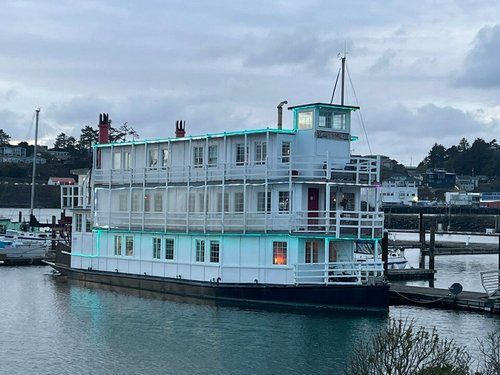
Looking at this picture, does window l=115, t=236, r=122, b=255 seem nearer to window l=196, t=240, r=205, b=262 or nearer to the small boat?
window l=196, t=240, r=205, b=262

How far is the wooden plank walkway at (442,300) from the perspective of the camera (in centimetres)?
3975

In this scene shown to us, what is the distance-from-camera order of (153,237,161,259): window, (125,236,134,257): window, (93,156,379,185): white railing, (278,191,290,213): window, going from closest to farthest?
(93,156,379,185): white railing, (278,191,290,213): window, (153,237,161,259): window, (125,236,134,257): window

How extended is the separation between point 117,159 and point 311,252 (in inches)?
608

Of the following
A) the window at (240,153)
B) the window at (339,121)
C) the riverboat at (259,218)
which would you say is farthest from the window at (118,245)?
the window at (339,121)

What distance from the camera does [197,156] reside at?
45594 millimetres

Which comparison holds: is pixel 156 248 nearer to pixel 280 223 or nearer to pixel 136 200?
pixel 136 200

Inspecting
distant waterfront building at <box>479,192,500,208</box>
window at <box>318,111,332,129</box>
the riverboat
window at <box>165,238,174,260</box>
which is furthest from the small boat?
distant waterfront building at <box>479,192,500,208</box>

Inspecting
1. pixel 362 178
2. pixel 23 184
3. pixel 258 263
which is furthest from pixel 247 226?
pixel 23 184

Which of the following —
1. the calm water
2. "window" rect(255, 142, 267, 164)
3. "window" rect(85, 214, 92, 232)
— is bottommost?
the calm water

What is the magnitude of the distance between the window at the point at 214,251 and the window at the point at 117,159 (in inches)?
395

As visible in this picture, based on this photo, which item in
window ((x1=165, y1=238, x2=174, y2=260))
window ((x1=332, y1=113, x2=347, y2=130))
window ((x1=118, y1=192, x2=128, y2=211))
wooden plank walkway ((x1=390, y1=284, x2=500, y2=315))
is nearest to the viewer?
wooden plank walkway ((x1=390, y1=284, x2=500, y2=315))

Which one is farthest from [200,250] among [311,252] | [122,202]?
[122,202]

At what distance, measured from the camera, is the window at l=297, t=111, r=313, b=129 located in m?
42.3

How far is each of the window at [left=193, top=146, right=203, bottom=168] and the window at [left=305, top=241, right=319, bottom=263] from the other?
8.10 m
